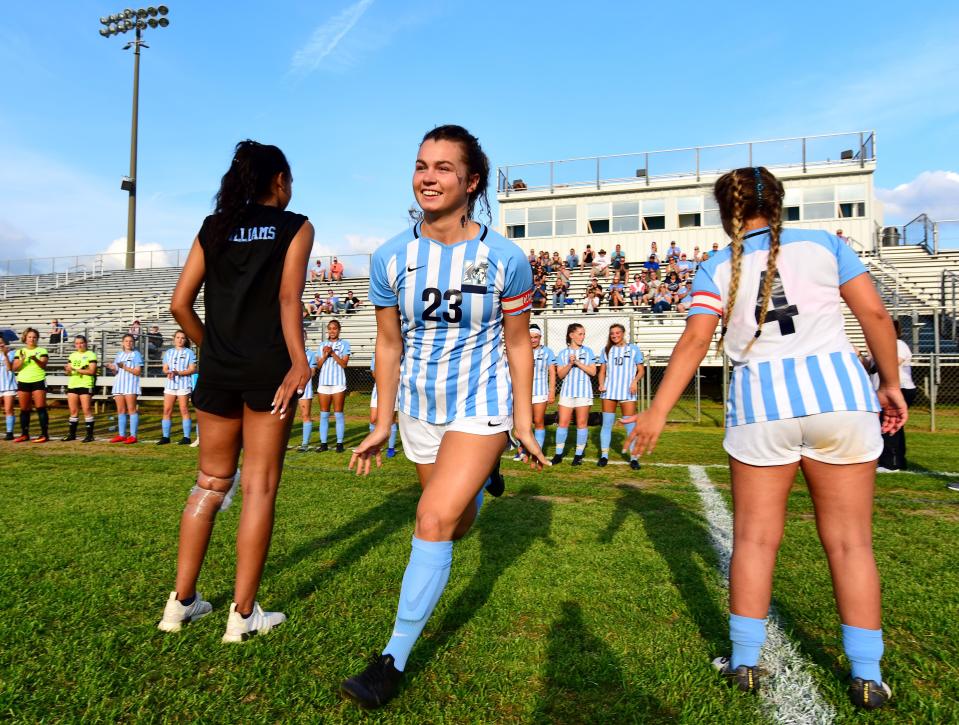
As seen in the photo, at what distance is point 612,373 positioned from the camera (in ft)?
34.1

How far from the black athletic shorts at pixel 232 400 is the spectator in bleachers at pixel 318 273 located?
2557cm

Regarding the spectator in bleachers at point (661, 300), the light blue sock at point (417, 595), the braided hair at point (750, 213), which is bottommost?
the light blue sock at point (417, 595)

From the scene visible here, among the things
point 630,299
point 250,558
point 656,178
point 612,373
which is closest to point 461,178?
point 250,558

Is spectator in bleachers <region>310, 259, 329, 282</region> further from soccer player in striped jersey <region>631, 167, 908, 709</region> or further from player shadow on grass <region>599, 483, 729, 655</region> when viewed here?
soccer player in striped jersey <region>631, 167, 908, 709</region>

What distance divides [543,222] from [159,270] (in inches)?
807

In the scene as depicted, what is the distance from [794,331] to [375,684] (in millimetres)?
2134

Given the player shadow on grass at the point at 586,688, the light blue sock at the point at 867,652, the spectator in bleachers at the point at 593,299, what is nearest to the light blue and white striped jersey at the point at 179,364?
the player shadow on grass at the point at 586,688

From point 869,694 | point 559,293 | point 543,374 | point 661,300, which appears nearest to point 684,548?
point 869,694

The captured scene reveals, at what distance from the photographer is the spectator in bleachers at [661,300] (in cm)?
2038

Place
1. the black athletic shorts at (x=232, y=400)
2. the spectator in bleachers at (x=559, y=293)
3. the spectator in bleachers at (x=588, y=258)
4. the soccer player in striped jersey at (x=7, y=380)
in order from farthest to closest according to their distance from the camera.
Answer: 1. the spectator in bleachers at (x=588, y=258)
2. the spectator in bleachers at (x=559, y=293)
3. the soccer player in striped jersey at (x=7, y=380)
4. the black athletic shorts at (x=232, y=400)

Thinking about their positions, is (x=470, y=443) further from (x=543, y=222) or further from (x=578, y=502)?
(x=543, y=222)

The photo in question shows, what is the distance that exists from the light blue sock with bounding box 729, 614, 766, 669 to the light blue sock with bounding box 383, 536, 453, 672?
124 centimetres

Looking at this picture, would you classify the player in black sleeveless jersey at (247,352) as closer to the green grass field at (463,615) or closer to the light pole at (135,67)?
the green grass field at (463,615)

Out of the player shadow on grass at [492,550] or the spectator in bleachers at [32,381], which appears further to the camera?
the spectator in bleachers at [32,381]
